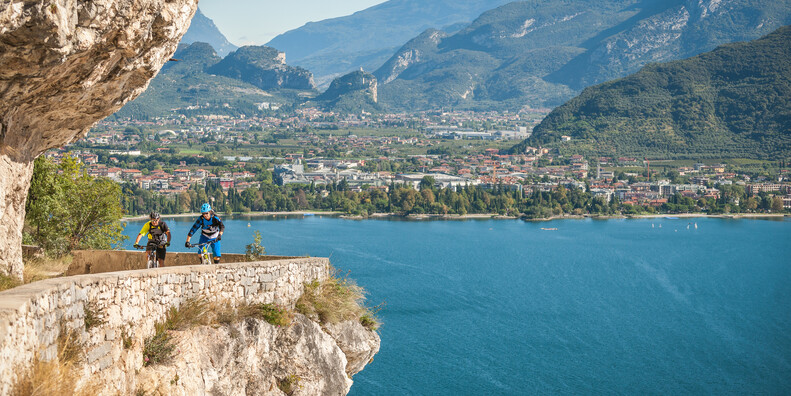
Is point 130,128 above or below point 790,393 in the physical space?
above

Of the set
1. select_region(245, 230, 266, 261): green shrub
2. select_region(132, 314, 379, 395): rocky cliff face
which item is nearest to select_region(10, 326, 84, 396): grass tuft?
select_region(132, 314, 379, 395): rocky cliff face

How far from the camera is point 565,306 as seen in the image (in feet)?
159

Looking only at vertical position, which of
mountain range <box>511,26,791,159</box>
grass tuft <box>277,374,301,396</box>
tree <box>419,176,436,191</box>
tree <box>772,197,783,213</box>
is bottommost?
tree <box>772,197,783,213</box>

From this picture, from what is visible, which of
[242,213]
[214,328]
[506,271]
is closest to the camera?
[214,328]

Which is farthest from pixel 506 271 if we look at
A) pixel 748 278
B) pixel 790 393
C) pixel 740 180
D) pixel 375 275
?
pixel 740 180

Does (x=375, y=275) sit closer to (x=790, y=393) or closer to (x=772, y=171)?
(x=790, y=393)

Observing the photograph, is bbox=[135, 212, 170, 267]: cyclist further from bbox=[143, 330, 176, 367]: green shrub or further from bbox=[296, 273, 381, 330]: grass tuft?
bbox=[143, 330, 176, 367]: green shrub

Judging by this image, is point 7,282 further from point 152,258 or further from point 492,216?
point 492,216

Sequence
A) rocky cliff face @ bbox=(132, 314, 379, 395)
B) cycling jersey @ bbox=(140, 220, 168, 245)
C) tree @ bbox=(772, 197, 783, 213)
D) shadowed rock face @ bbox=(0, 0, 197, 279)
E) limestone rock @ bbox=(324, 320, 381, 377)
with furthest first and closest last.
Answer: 1. tree @ bbox=(772, 197, 783, 213)
2. cycling jersey @ bbox=(140, 220, 168, 245)
3. limestone rock @ bbox=(324, 320, 381, 377)
4. rocky cliff face @ bbox=(132, 314, 379, 395)
5. shadowed rock face @ bbox=(0, 0, 197, 279)

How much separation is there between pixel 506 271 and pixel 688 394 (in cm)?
2750

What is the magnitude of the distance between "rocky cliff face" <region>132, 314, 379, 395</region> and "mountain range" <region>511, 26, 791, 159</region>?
144 m

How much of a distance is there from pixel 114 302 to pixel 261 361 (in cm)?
158

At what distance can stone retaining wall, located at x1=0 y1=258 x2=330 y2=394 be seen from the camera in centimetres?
418

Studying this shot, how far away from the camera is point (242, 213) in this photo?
9731 centimetres
